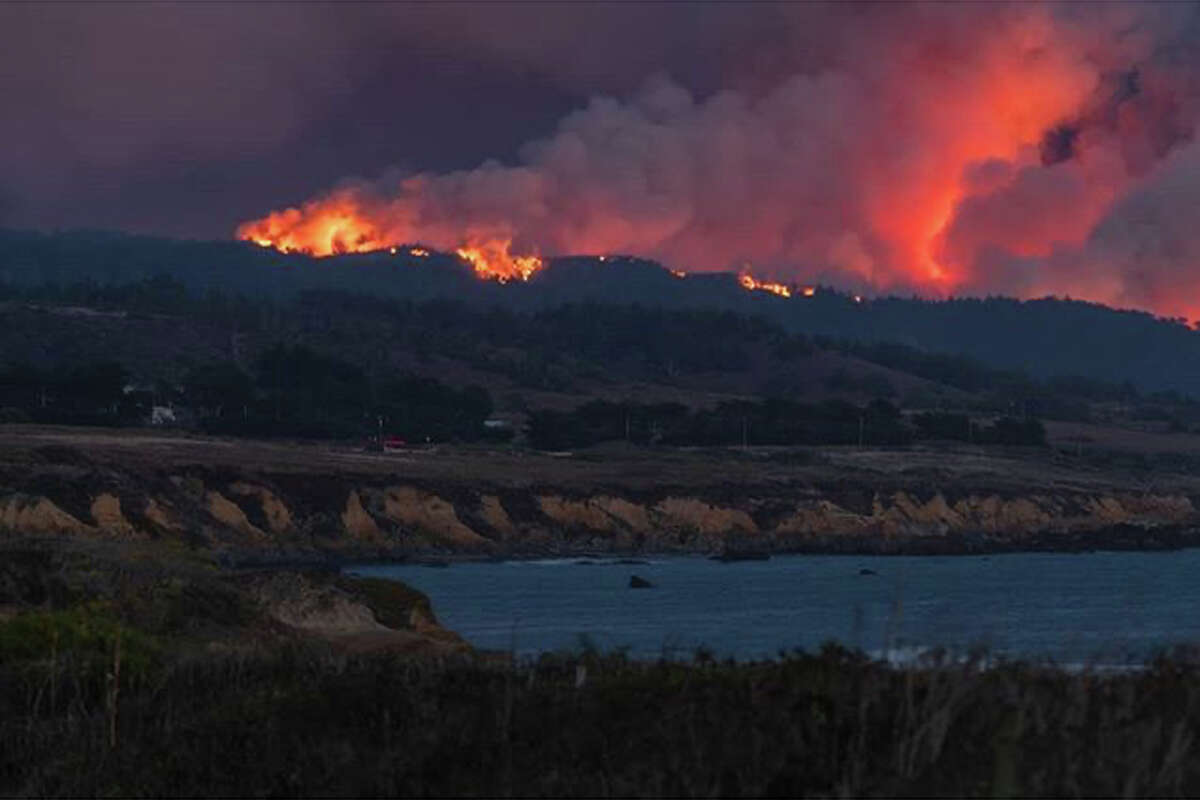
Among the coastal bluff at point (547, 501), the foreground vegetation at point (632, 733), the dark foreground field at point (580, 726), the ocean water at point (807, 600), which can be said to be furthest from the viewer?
the coastal bluff at point (547, 501)

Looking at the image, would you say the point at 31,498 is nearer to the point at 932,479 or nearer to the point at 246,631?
the point at 246,631

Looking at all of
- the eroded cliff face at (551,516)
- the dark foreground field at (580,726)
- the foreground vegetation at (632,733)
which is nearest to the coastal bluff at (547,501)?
the eroded cliff face at (551,516)

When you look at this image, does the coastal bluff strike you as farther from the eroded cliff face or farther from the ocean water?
the ocean water

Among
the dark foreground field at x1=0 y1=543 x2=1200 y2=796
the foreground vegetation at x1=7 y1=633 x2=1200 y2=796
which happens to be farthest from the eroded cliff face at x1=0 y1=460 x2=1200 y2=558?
the foreground vegetation at x1=7 y1=633 x2=1200 y2=796

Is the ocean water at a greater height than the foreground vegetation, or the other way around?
the foreground vegetation

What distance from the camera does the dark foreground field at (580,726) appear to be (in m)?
14.8

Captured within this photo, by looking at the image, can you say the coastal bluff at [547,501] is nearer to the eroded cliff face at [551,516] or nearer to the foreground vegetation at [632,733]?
the eroded cliff face at [551,516]

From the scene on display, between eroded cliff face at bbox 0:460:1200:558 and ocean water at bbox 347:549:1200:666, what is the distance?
7.08 metres

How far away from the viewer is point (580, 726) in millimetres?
17328

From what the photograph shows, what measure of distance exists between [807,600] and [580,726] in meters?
69.6

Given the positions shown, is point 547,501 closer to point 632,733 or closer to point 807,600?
point 807,600

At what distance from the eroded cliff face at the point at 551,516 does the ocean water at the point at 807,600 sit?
708 cm

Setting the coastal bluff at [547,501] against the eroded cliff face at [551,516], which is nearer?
the eroded cliff face at [551,516]

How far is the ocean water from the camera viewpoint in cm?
6056
